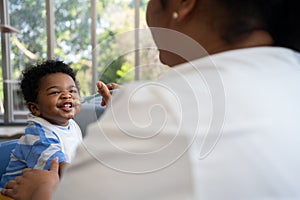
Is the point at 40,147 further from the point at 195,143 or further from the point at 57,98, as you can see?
the point at 195,143

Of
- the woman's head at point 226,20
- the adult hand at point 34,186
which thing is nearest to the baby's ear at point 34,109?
the adult hand at point 34,186

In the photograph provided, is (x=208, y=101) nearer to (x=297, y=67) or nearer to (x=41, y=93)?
(x=297, y=67)

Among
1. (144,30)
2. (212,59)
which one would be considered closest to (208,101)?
(212,59)

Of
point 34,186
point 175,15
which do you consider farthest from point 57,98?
point 175,15

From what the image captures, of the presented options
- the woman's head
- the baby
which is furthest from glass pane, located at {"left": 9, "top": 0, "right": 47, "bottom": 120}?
the woman's head

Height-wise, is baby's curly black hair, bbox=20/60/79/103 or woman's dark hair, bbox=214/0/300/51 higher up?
woman's dark hair, bbox=214/0/300/51

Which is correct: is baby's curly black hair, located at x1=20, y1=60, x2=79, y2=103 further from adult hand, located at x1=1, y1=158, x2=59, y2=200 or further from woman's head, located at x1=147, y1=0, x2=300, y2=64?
woman's head, located at x1=147, y1=0, x2=300, y2=64

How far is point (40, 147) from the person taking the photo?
3.34 feet

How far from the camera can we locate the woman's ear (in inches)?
17.5

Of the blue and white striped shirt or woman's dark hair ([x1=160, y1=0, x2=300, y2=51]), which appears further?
the blue and white striped shirt

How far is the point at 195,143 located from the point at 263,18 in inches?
8.3

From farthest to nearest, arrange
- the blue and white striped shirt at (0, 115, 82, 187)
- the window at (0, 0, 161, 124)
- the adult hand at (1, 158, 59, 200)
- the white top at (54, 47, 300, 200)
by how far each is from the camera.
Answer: the window at (0, 0, 161, 124), the blue and white striped shirt at (0, 115, 82, 187), the adult hand at (1, 158, 59, 200), the white top at (54, 47, 300, 200)

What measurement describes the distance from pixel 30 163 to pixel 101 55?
0.62 meters

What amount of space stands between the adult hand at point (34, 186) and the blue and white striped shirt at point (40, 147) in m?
0.26
